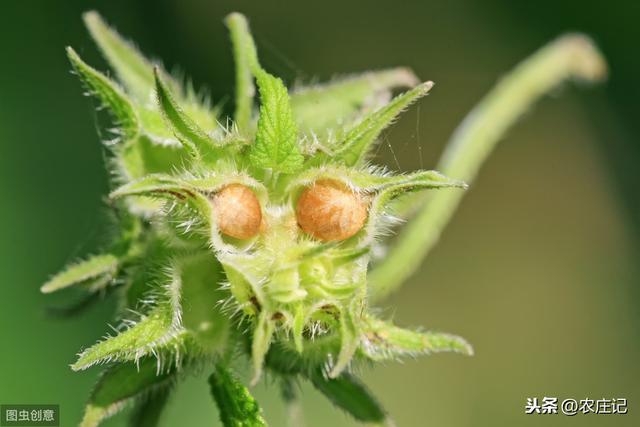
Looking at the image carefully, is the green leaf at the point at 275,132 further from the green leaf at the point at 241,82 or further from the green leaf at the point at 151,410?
the green leaf at the point at 151,410

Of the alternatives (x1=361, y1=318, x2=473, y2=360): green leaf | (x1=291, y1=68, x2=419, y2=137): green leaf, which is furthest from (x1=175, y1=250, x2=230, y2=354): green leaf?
(x1=291, y1=68, x2=419, y2=137): green leaf

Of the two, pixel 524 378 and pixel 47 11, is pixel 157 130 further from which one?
pixel 524 378

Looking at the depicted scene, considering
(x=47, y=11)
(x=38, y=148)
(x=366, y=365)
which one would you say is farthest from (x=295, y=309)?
(x=47, y=11)

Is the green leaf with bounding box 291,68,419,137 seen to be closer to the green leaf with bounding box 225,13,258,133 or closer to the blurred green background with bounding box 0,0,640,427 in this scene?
the green leaf with bounding box 225,13,258,133

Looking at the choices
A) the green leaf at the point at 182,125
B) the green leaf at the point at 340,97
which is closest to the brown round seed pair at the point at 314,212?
the green leaf at the point at 182,125

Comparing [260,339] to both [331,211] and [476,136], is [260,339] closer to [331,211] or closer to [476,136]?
[331,211]

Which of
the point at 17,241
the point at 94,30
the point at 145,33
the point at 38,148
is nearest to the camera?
the point at 94,30
